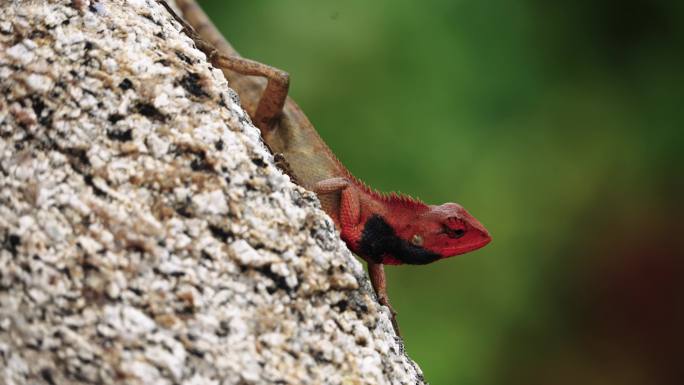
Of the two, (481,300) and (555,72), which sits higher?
(555,72)

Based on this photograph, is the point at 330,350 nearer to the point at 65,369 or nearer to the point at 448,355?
the point at 65,369

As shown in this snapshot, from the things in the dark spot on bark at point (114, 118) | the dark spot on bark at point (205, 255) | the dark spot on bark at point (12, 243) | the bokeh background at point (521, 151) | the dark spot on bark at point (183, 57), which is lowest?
the bokeh background at point (521, 151)

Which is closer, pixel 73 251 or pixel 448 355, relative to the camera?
pixel 73 251

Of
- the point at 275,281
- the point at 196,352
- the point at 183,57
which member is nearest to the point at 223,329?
the point at 196,352

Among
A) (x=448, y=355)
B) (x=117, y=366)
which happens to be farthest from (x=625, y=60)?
(x=117, y=366)

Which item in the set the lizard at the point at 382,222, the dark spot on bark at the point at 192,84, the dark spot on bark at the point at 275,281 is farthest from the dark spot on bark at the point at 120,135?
the lizard at the point at 382,222

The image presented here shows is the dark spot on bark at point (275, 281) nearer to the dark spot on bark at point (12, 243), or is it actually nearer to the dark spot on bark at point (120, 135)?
the dark spot on bark at point (120, 135)
